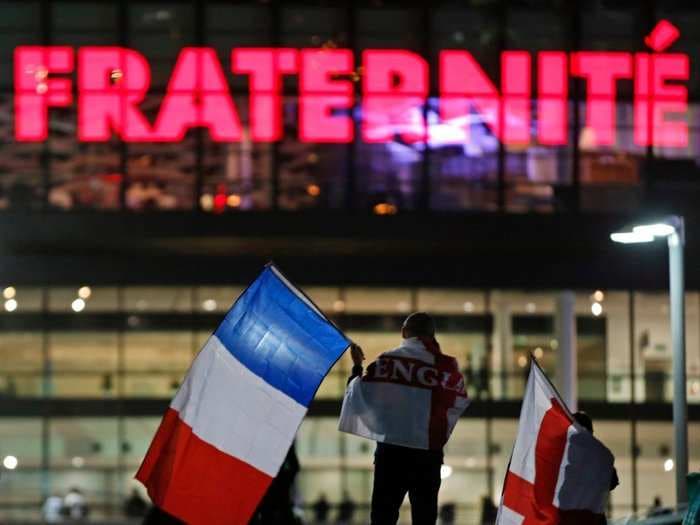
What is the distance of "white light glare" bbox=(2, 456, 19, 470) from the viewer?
32.9 metres

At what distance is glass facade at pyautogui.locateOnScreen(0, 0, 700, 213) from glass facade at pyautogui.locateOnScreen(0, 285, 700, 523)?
1.84 metres

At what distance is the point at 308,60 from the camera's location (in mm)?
33000

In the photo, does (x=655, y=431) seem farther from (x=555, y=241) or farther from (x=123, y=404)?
(x=123, y=404)

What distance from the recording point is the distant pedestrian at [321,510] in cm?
3322

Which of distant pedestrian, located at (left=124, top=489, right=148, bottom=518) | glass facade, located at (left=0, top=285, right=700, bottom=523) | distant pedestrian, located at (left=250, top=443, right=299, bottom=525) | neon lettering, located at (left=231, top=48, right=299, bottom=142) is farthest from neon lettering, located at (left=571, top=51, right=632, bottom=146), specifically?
distant pedestrian, located at (left=250, top=443, right=299, bottom=525)

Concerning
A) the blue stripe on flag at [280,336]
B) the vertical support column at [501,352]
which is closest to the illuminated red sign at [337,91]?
the vertical support column at [501,352]

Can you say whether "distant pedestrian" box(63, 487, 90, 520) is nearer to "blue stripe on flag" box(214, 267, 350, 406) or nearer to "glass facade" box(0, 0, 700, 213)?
"glass facade" box(0, 0, 700, 213)

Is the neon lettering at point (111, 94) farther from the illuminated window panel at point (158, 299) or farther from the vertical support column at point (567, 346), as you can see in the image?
the vertical support column at point (567, 346)

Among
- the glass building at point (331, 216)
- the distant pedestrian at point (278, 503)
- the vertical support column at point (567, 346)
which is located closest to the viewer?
the distant pedestrian at point (278, 503)

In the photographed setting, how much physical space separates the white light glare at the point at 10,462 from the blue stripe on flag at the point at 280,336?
23873mm

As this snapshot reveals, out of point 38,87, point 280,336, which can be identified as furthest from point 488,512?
point 280,336

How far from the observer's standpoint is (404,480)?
1038 centimetres

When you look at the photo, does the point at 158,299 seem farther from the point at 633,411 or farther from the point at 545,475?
the point at 545,475

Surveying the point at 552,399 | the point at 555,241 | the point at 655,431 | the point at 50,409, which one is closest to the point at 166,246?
the point at 50,409
